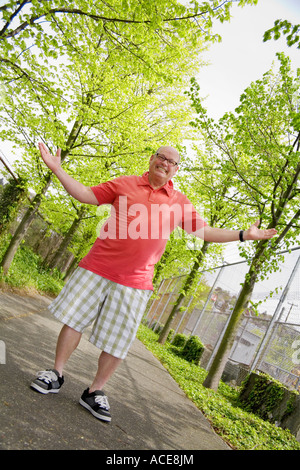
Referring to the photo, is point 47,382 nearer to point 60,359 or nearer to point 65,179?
point 60,359

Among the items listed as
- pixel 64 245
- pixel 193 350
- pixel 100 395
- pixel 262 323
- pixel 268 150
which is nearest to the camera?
pixel 100 395

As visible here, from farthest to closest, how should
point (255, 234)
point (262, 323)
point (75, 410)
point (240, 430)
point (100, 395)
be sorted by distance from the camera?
1. point (262, 323)
2. point (240, 430)
3. point (255, 234)
4. point (100, 395)
5. point (75, 410)

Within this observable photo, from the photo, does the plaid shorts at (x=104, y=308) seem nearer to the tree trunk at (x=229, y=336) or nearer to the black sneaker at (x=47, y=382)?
the black sneaker at (x=47, y=382)

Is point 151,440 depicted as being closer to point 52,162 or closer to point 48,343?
point 48,343

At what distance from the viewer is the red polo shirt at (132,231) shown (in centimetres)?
271

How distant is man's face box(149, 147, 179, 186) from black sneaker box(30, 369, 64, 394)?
1637 millimetres

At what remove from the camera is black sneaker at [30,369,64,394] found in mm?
2488

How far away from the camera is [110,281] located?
271 centimetres

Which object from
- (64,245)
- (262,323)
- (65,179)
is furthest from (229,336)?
(64,245)

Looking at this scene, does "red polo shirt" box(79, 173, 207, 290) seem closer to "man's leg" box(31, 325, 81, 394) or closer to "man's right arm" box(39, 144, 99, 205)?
"man's right arm" box(39, 144, 99, 205)

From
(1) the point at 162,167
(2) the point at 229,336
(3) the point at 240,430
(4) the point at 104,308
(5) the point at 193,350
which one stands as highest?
(1) the point at 162,167

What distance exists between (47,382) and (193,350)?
416 inches

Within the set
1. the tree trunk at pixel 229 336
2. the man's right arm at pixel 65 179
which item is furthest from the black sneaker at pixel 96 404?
the tree trunk at pixel 229 336

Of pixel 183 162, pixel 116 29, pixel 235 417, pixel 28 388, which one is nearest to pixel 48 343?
pixel 28 388
